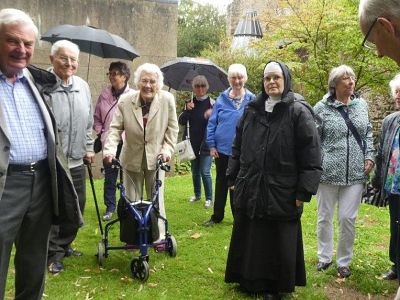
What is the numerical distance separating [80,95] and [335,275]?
125 inches

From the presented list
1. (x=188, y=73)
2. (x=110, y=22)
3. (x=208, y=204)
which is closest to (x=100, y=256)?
(x=208, y=204)

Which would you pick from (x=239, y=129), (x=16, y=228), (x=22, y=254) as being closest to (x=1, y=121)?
(x=16, y=228)

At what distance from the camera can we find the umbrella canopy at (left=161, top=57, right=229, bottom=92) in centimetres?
812

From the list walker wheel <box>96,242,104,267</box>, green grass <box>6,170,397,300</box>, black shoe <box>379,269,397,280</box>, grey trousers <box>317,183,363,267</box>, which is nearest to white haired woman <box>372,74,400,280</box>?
black shoe <box>379,269,397,280</box>

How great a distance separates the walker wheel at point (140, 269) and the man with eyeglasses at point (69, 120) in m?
0.68

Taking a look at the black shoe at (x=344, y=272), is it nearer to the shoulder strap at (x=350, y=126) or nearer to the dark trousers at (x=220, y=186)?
the shoulder strap at (x=350, y=126)

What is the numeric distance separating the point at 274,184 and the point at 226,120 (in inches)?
94.6

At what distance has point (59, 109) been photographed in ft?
14.7

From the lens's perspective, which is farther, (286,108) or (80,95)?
(80,95)

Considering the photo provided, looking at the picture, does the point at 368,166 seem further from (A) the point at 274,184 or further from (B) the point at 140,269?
(B) the point at 140,269

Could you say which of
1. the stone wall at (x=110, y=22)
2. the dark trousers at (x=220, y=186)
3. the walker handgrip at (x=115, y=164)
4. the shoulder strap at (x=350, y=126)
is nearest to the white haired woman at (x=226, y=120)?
the dark trousers at (x=220, y=186)

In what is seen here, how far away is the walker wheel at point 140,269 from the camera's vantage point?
4484 millimetres

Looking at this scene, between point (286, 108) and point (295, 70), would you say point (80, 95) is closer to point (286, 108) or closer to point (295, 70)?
point (286, 108)

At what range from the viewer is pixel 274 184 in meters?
3.97
